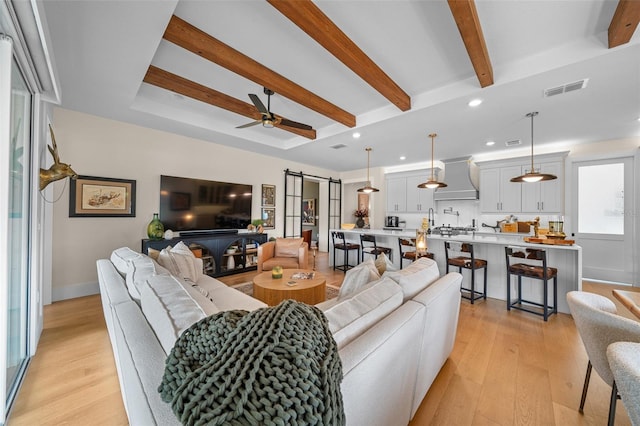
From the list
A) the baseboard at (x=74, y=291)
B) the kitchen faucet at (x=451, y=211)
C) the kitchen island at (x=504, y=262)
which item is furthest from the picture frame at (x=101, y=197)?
the kitchen faucet at (x=451, y=211)

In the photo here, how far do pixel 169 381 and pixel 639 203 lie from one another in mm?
6955

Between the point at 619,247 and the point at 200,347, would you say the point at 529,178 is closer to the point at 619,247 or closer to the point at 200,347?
the point at 619,247

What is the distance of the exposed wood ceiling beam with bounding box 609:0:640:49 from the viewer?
1.69 meters

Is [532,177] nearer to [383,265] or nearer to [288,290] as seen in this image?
[383,265]

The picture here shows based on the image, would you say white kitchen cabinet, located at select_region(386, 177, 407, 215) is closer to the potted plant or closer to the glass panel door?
the potted plant

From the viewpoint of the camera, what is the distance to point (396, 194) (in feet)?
22.8

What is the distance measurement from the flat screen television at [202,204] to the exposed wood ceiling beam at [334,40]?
3475 mm

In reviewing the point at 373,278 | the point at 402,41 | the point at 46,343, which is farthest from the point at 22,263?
the point at 402,41

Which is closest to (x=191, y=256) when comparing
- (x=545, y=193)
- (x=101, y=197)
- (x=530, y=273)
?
(x=101, y=197)

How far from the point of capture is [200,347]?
73cm

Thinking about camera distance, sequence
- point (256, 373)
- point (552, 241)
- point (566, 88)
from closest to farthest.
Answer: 1. point (256, 373)
2. point (566, 88)
3. point (552, 241)

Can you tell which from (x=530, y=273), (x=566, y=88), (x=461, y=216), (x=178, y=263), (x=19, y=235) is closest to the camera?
(x=19, y=235)

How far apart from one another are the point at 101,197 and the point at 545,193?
7.88 metres

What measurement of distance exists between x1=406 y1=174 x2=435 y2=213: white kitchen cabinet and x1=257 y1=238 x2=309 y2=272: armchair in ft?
11.9
